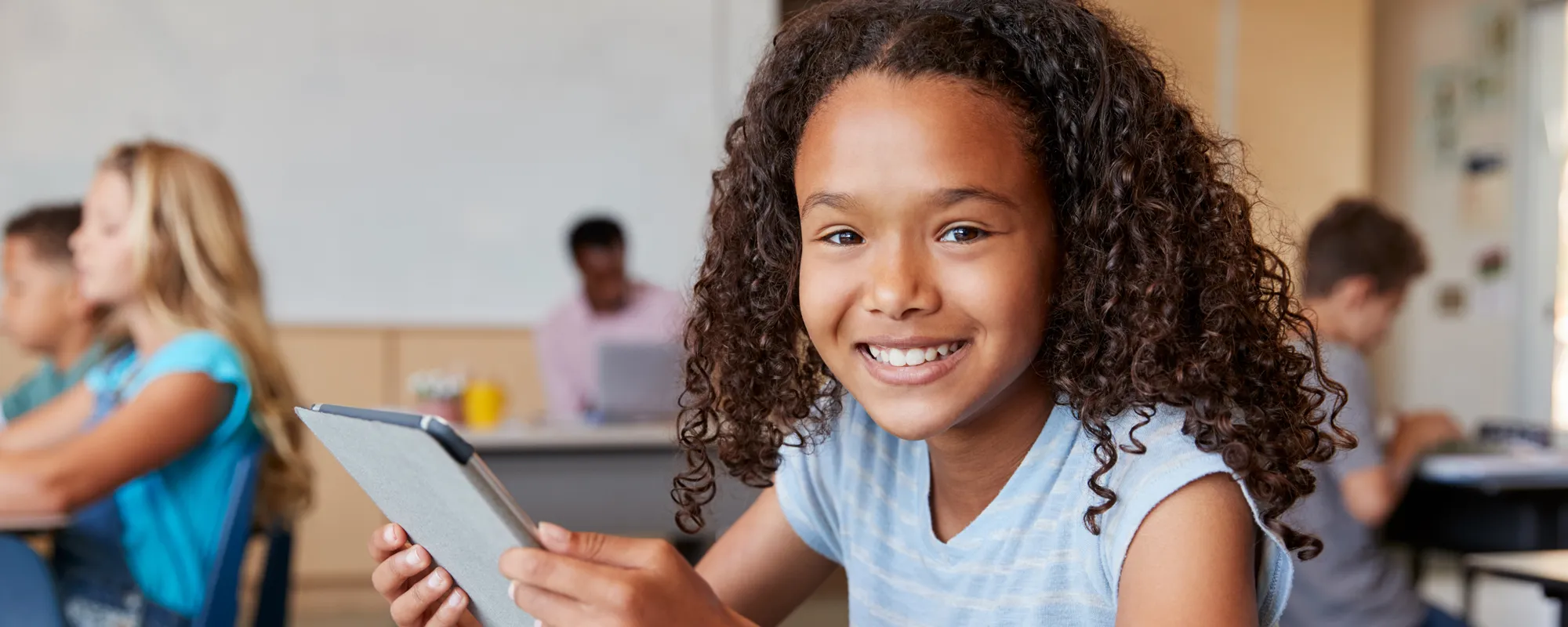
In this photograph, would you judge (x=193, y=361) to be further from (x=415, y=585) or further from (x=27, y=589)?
(x=415, y=585)

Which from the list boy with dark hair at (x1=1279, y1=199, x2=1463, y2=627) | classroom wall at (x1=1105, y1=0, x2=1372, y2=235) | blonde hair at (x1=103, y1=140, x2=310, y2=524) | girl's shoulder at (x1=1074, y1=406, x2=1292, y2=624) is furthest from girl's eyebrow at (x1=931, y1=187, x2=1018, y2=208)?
classroom wall at (x1=1105, y1=0, x2=1372, y2=235)

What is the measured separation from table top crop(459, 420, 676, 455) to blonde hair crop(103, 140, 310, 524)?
92cm

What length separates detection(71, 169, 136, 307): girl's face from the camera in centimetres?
211

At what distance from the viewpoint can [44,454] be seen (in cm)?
195

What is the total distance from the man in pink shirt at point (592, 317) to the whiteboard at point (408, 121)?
36 centimetres

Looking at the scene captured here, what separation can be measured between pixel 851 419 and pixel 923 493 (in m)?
0.11

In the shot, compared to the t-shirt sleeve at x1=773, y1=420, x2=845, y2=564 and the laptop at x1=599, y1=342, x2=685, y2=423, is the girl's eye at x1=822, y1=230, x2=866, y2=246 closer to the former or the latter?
the t-shirt sleeve at x1=773, y1=420, x2=845, y2=564

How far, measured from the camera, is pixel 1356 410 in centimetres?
229

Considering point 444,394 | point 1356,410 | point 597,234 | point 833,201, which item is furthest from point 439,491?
point 597,234

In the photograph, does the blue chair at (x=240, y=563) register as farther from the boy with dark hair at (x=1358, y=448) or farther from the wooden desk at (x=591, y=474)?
the boy with dark hair at (x=1358, y=448)

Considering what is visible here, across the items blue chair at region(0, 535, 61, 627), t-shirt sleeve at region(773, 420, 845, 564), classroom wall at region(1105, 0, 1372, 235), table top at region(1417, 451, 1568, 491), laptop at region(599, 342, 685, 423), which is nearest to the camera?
t-shirt sleeve at region(773, 420, 845, 564)

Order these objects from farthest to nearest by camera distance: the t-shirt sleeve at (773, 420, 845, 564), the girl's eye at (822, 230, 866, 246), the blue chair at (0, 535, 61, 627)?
the blue chair at (0, 535, 61, 627) < the t-shirt sleeve at (773, 420, 845, 564) < the girl's eye at (822, 230, 866, 246)

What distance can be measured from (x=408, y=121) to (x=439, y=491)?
174 inches

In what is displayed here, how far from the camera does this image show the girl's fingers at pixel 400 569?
0.89 m
